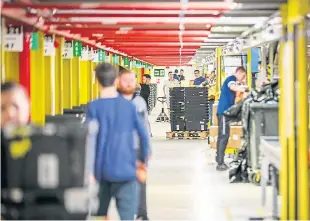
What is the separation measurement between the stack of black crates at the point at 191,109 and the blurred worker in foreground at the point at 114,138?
47.8 feet

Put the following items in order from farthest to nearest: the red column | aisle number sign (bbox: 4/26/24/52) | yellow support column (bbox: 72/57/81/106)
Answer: yellow support column (bbox: 72/57/81/106) < the red column < aisle number sign (bbox: 4/26/24/52)

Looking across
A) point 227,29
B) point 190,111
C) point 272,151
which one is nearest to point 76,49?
point 227,29

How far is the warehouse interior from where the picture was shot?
7156 mm

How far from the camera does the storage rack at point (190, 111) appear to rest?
21.5 m

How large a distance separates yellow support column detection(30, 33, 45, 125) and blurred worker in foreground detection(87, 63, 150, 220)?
402cm

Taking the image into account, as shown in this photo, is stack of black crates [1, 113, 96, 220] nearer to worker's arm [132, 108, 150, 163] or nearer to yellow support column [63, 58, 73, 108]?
worker's arm [132, 108, 150, 163]

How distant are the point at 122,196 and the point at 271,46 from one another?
7.42 metres

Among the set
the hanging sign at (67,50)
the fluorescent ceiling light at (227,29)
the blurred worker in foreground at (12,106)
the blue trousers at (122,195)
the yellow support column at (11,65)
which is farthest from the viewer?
the hanging sign at (67,50)

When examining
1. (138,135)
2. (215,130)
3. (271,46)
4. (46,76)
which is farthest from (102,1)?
(215,130)

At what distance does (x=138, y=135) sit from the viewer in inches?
275

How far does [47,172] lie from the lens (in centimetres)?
555

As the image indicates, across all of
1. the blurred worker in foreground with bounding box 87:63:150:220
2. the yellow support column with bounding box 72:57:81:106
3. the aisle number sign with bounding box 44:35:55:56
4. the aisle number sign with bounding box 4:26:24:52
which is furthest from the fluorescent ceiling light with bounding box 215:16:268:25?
the blurred worker in foreground with bounding box 87:63:150:220

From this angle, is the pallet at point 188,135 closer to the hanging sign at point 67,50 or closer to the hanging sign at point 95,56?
the hanging sign at point 95,56

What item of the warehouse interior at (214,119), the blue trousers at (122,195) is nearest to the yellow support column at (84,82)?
the warehouse interior at (214,119)
